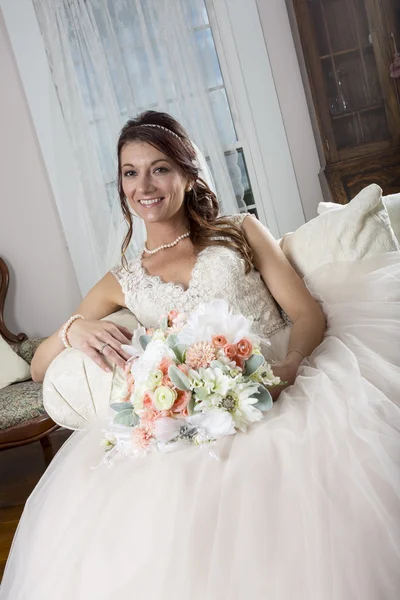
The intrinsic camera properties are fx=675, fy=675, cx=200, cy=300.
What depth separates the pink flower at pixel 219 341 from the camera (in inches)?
57.6

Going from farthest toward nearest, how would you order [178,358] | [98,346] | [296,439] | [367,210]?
[367,210], [98,346], [178,358], [296,439]

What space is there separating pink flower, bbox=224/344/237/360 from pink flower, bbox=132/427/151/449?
0.25 m

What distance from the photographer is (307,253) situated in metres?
2.31

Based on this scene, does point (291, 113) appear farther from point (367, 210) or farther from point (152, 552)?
point (152, 552)

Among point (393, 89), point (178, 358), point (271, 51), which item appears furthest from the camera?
point (271, 51)

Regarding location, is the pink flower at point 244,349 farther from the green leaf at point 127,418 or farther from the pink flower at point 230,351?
the green leaf at point 127,418

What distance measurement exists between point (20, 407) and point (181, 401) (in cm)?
250

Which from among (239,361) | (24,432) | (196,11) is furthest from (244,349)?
Answer: (196,11)

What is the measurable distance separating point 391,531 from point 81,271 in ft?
12.7

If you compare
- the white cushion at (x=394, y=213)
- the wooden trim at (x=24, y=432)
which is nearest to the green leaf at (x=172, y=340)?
the white cushion at (x=394, y=213)

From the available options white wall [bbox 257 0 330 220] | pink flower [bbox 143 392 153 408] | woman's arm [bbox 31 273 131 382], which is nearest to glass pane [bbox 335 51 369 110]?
white wall [bbox 257 0 330 220]

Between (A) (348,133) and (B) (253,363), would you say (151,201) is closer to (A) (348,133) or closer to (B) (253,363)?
(B) (253,363)

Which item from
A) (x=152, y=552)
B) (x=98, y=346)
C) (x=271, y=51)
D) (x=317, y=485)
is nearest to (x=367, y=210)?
(x=98, y=346)

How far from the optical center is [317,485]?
1250 mm
